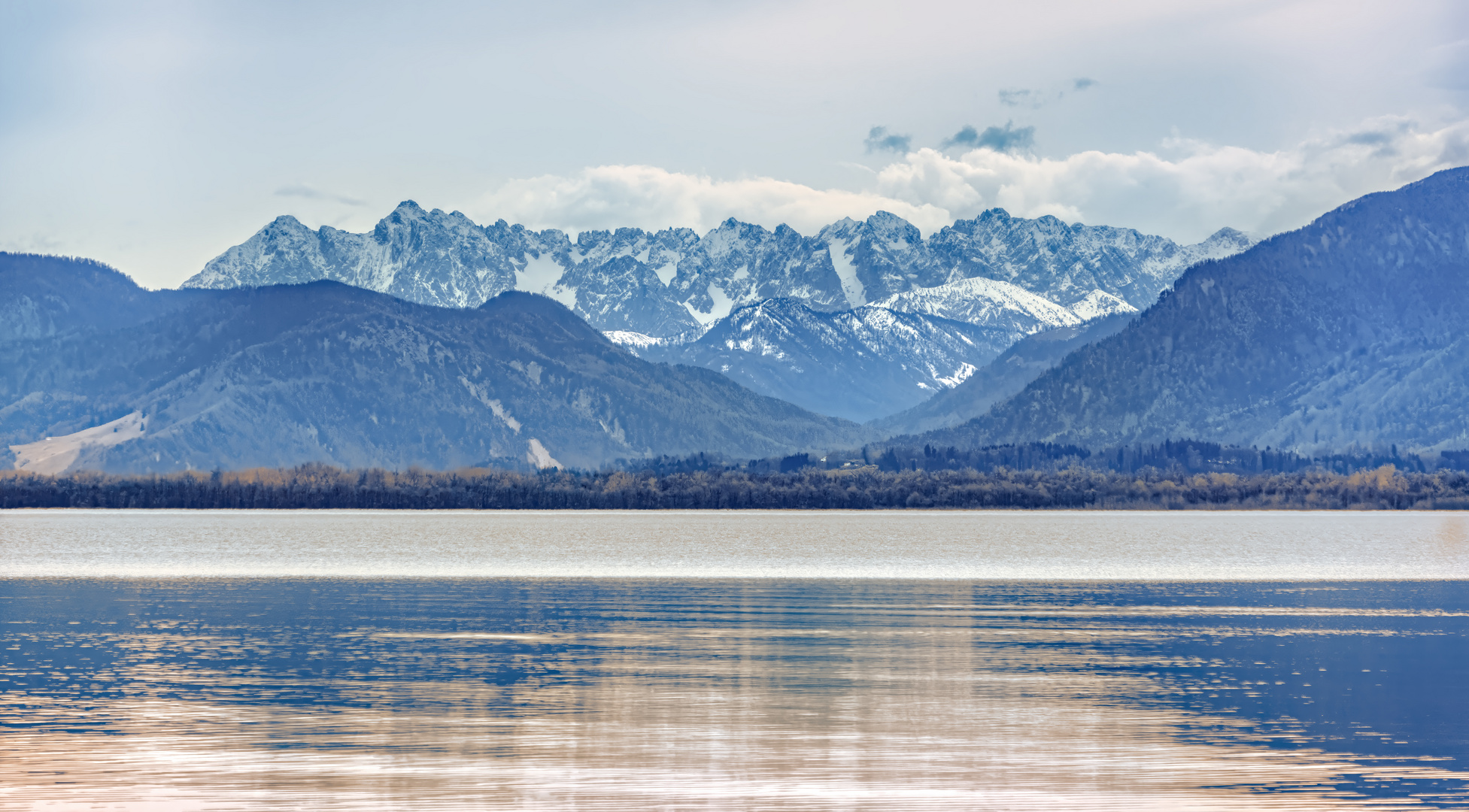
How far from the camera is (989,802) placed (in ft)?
100

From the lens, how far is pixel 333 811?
2972 centimetres

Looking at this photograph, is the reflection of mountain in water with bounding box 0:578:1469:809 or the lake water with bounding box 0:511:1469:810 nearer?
the lake water with bounding box 0:511:1469:810

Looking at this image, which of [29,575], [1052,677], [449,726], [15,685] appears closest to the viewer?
[449,726]

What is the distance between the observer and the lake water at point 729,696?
32.1 meters

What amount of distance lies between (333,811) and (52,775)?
787 cm

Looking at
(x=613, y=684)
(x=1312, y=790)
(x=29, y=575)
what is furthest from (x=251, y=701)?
(x=29, y=575)

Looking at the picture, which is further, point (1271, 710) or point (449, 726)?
point (1271, 710)

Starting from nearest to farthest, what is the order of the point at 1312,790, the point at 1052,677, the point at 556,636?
the point at 1312,790 < the point at 1052,677 < the point at 556,636

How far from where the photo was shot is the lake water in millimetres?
32094

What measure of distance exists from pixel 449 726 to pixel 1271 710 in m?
24.2

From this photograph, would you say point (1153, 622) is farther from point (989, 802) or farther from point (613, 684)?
point (989, 802)

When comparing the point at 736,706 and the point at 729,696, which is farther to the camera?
the point at 729,696

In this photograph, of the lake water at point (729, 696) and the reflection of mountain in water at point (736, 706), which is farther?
the reflection of mountain in water at point (736, 706)

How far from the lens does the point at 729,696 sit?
143 feet
